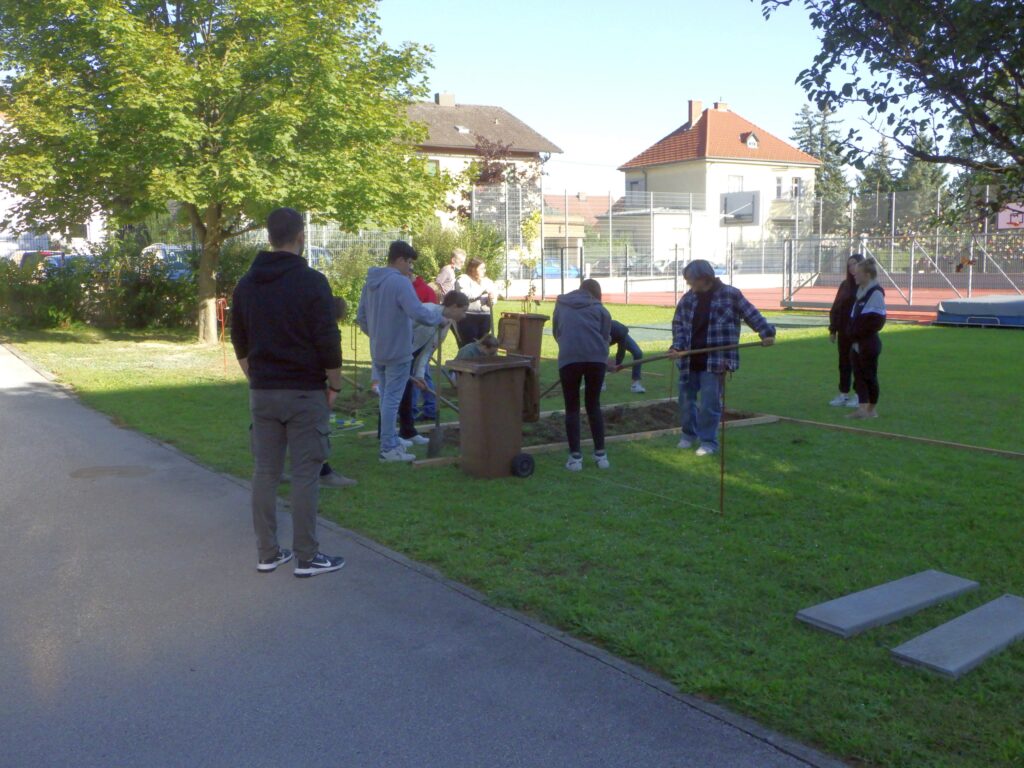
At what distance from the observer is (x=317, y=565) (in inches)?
236

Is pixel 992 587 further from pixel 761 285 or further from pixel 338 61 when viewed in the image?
pixel 761 285

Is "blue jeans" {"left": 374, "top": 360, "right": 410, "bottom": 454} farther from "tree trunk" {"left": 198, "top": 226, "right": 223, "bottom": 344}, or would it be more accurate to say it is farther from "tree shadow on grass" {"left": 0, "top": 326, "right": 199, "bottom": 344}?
"tree shadow on grass" {"left": 0, "top": 326, "right": 199, "bottom": 344}

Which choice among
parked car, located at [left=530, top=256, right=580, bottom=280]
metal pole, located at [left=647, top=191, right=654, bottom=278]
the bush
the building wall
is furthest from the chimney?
the bush

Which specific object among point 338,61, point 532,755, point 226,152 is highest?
point 338,61

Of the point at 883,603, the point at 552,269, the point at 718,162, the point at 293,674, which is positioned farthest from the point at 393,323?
the point at 718,162

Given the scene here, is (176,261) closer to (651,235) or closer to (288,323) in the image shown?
(288,323)

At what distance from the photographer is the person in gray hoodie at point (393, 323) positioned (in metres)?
8.59

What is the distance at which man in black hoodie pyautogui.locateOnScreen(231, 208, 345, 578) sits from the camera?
578 cm

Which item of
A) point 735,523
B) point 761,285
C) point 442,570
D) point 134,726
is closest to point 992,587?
point 735,523

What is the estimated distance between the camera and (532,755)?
12.3 feet

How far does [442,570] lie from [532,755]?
7.49 ft

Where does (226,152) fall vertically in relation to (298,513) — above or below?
above

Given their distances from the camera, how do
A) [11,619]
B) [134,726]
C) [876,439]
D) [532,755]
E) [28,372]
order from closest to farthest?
[532,755]
[134,726]
[11,619]
[876,439]
[28,372]

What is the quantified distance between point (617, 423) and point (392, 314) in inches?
123
